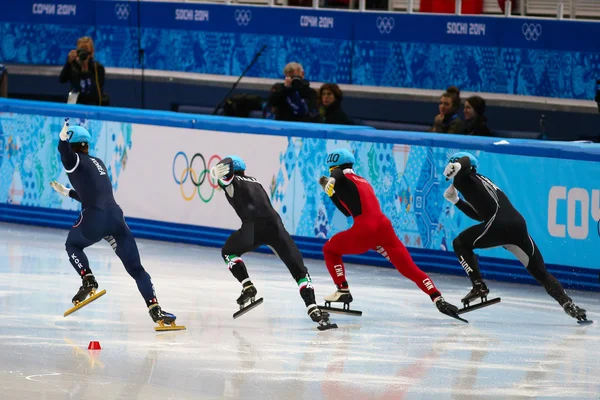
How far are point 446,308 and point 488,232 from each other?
736 mm

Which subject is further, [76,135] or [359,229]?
[359,229]

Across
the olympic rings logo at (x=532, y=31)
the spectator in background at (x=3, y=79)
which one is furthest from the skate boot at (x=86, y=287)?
the spectator in background at (x=3, y=79)

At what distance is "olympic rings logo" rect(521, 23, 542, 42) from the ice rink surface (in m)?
3.89

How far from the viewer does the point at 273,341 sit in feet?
32.2

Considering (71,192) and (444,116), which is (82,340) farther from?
(444,116)

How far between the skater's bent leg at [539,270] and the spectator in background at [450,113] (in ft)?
9.29

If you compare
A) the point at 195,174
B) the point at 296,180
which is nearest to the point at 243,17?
the point at 195,174

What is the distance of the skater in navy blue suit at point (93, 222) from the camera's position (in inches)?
397

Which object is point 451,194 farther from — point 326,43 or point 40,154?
point 326,43

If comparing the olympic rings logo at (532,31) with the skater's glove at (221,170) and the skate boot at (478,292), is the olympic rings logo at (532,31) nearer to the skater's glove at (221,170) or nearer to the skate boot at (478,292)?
the skate boot at (478,292)

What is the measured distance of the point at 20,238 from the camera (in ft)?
47.9

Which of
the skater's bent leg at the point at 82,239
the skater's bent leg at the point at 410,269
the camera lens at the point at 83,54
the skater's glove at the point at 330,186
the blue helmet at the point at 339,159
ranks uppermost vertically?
the camera lens at the point at 83,54

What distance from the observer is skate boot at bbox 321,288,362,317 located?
10945mm

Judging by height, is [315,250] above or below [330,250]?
below
